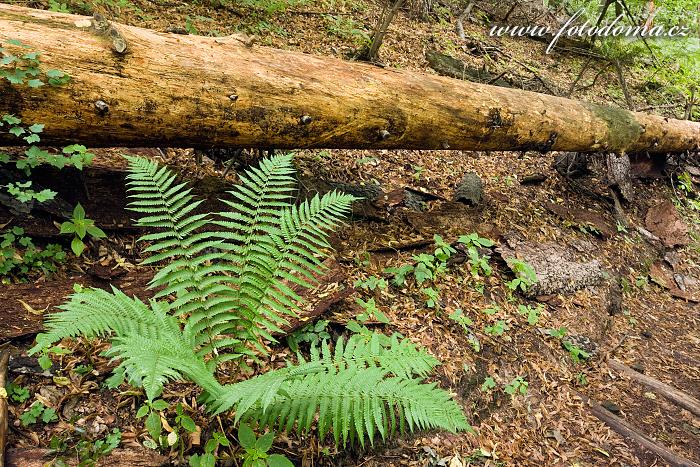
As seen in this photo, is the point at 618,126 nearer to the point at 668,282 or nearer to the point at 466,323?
the point at 668,282

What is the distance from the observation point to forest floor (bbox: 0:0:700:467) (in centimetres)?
251

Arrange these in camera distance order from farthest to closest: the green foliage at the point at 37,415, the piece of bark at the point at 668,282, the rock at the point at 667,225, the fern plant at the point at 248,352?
the rock at the point at 667,225 → the piece of bark at the point at 668,282 → the green foliage at the point at 37,415 → the fern plant at the point at 248,352

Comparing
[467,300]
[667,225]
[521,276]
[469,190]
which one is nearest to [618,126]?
[667,225]

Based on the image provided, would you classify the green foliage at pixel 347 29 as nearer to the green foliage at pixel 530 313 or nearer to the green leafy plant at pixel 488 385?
the green foliage at pixel 530 313

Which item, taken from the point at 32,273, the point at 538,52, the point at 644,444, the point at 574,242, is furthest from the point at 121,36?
the point at 538,52

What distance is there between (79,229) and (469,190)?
4185 mm

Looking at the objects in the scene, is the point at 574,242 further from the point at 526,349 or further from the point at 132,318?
the point at 132,318

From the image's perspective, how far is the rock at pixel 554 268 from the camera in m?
5.04

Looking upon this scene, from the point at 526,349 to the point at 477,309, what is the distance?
1.78 feet

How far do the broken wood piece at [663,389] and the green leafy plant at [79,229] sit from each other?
4.73 m

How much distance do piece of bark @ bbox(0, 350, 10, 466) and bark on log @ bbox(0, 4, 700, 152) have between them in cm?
138

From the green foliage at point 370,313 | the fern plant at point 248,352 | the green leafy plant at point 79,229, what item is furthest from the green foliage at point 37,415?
the green foliage at point 370,313

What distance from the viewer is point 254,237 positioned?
2580 millimetres

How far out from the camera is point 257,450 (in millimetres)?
2168
